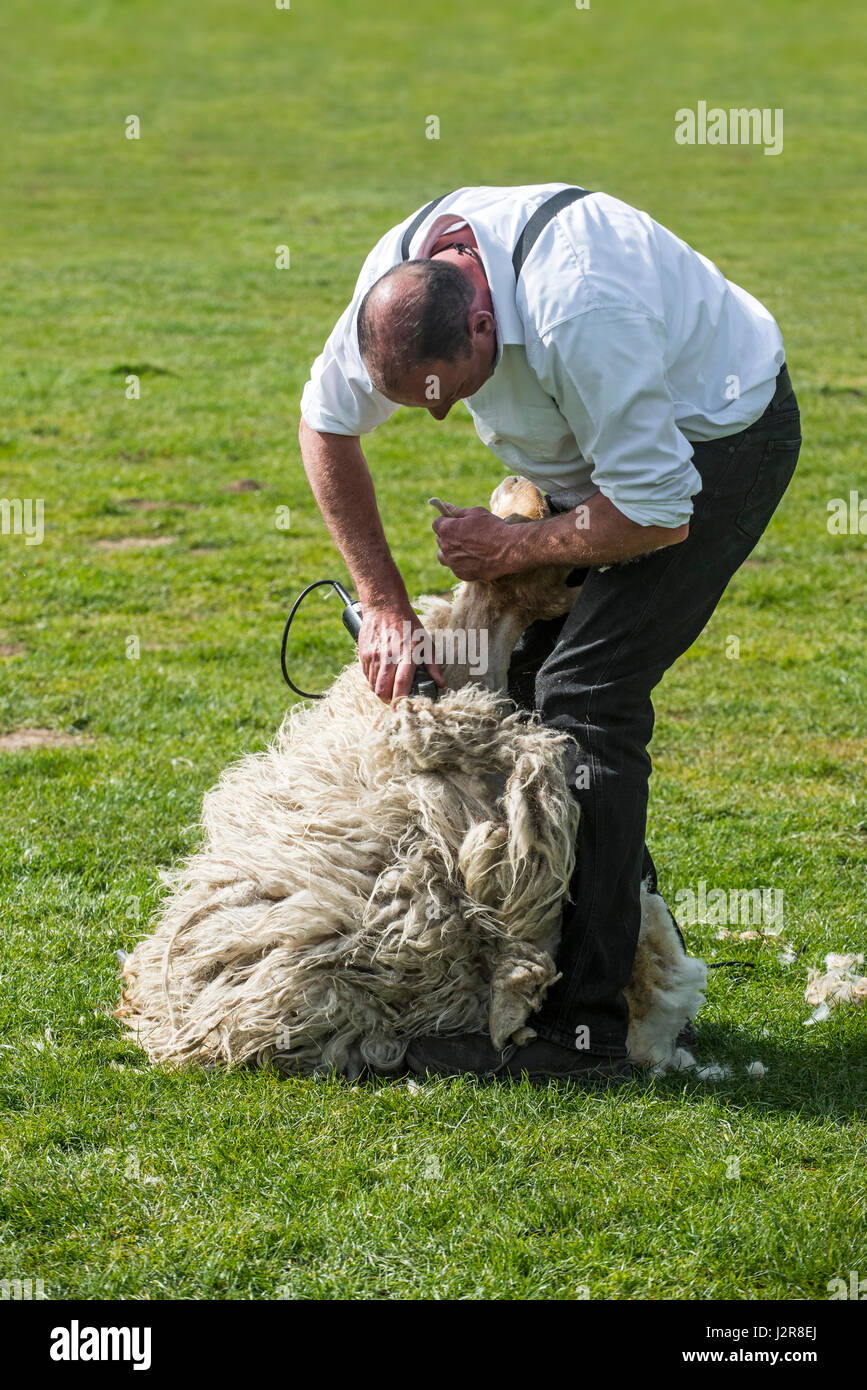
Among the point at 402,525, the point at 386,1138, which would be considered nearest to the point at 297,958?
the point at 386,1138

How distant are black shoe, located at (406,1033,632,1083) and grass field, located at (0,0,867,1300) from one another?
0.10 metres

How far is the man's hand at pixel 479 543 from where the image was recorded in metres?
4.00

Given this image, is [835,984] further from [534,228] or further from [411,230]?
[411,230]

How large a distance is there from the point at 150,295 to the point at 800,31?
87.6 ft

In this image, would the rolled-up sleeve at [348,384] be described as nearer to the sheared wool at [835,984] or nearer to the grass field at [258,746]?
the grass field at [258,746]

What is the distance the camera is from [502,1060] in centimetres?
403

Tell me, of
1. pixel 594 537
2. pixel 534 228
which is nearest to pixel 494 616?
pixel 594 537

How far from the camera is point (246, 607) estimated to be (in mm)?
8609

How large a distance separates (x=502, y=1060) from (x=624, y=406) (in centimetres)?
177
